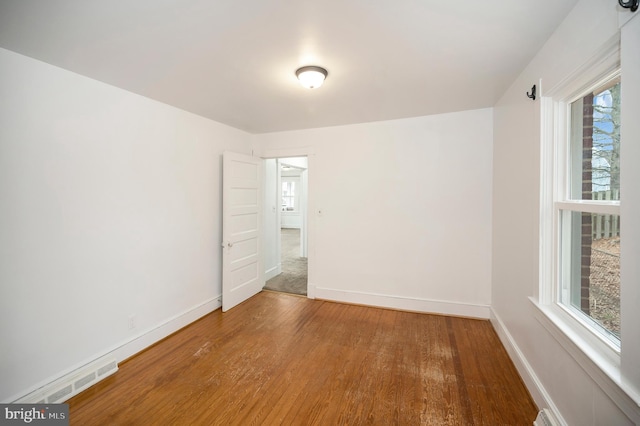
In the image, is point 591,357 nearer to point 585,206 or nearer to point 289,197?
point 585,206

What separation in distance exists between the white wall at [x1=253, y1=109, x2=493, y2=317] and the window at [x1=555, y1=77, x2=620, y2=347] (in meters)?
1.45

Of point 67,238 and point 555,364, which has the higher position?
point 67,238

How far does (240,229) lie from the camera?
375 centimetres

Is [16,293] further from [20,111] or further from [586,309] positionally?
[586,309]

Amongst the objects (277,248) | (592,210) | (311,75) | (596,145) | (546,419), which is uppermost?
(311,75)

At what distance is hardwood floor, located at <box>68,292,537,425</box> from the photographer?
1806 millimetres

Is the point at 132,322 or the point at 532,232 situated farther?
the point at 132,322

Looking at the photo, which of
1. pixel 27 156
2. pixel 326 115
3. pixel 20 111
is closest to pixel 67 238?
pixel 27 156

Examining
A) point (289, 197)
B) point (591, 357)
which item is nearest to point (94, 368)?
point (591, 357)

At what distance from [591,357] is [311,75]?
2.39 meters

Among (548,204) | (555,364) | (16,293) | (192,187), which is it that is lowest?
(555,364)

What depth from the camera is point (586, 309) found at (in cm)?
154

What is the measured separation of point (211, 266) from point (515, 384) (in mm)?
3380

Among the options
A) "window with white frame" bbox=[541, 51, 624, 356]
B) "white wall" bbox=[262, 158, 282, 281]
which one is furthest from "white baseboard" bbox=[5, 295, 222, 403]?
"window with white frame" bbox=[541, 51, 624, 356]
